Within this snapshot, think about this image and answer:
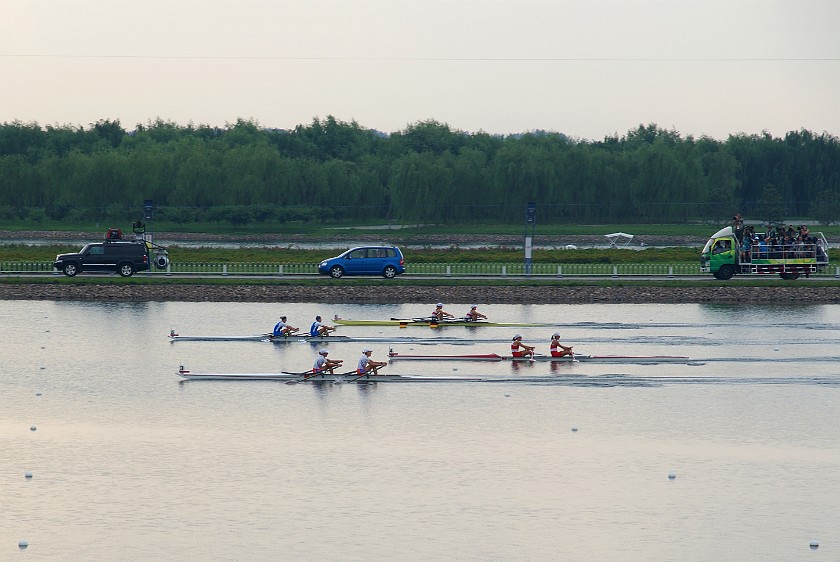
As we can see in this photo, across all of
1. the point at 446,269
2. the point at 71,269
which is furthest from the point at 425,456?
the point at 71,269

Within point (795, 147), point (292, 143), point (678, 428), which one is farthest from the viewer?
point (292, 143)

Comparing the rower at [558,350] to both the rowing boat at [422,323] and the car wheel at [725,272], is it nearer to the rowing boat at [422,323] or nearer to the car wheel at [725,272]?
the rowing boat at [422,323]

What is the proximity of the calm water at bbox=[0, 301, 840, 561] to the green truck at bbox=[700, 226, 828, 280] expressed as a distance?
15.9m

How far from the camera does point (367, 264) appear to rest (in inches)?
2613

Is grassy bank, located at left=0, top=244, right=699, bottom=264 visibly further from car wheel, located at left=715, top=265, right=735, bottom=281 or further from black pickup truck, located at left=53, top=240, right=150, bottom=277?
car wheel, located at left=715, top=265, right=735, bottom=281

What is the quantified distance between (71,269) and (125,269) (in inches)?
121

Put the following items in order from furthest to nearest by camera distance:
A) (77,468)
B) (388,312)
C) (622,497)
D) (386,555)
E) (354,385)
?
(388,312)
(354,385)
(77,468)
(622,497)
(386,555)

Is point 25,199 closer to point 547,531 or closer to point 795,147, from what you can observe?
point 795,147

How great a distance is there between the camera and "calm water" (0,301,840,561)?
23766 mm

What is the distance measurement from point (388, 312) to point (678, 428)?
2674 centimetres

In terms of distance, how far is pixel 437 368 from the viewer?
138ft

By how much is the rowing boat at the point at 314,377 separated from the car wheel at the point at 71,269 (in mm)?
28940

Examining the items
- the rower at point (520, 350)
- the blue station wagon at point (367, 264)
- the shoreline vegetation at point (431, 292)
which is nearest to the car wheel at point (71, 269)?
the shoreline vegetation at point (431, 292)

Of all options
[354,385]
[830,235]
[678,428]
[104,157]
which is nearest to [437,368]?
[354,385]
